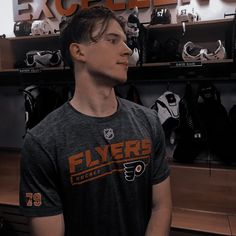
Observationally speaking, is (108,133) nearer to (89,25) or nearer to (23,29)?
(89,25)

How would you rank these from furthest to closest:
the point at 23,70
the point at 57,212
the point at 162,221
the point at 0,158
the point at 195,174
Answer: the point at 0,158, the point at 23,70, the point at 195,174, the point at 162,221, the point at 57,212

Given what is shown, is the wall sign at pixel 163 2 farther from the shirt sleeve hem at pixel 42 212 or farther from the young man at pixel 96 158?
the shirt sleeve hem at pixel 42 212

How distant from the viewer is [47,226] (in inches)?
29.5

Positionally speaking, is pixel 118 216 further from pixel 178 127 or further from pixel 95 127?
pixel 178 127

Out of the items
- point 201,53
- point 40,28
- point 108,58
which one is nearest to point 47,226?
point 108,58

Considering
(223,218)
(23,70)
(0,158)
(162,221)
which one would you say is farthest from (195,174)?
(0,158)

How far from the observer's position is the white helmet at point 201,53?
1.70 metres

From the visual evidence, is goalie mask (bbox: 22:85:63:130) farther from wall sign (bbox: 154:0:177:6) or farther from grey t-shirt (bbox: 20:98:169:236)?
grey t-shirt (bbox: 20:98:169:236)

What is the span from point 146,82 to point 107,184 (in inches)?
57.9

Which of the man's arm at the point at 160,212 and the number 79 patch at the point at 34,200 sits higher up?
the number 79 patch at the point at 34,200

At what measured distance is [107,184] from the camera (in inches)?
31.2

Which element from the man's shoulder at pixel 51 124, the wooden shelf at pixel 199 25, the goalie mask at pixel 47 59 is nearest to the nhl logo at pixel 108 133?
the man's shoulder at pixel 51 124

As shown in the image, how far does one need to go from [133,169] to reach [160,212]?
0.61 ft

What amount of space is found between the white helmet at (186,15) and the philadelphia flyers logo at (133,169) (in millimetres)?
1323
